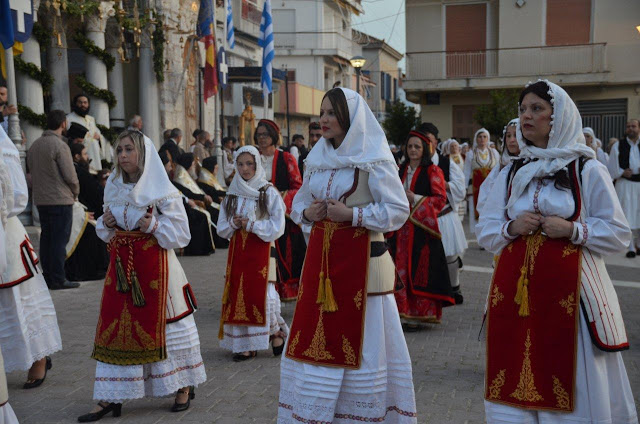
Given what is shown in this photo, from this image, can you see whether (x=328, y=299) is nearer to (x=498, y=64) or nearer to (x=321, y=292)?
(x=321, y=292)

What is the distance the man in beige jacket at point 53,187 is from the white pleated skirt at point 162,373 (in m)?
5.22

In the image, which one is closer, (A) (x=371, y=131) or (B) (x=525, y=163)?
(B) (x=525, y=163)

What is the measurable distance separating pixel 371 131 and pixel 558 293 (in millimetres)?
1453

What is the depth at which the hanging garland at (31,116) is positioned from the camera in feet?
45.3

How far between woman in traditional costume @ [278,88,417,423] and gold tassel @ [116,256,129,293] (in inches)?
54.4

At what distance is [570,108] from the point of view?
382cm

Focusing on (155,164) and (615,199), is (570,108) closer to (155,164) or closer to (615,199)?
(615,199)

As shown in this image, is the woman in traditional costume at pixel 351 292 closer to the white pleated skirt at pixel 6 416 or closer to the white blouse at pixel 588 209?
the white blouse at pixel 588 209

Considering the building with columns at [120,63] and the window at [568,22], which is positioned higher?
the window at [568,22]

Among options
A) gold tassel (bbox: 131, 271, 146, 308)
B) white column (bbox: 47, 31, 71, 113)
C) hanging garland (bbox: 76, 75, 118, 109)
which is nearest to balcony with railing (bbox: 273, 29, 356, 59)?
hanging garland (bbox: 76, 75, 118, 109)

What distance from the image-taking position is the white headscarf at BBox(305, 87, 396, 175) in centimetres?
449

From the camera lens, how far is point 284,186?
859cm

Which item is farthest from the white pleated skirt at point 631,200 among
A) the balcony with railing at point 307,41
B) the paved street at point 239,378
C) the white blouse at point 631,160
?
the balcony with railing at point 307,41

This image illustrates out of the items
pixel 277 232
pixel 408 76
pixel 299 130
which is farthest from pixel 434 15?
pixel 277 232
